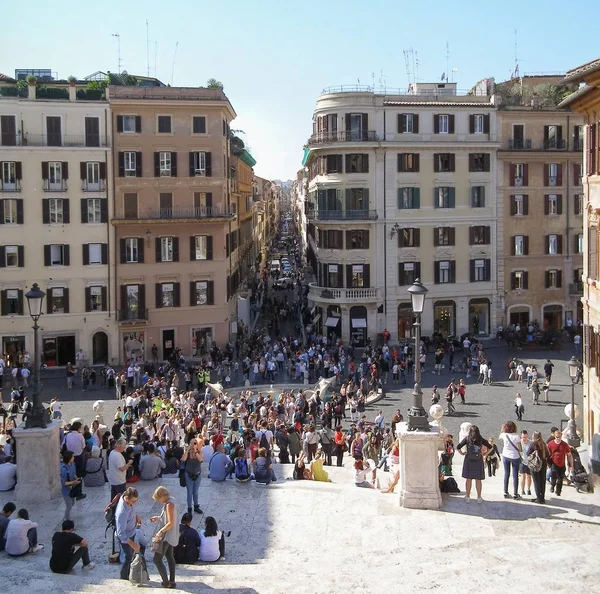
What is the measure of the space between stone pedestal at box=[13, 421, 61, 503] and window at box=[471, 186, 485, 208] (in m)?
42.1

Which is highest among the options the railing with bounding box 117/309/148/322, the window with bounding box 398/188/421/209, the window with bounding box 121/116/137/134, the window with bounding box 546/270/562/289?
the window with bounding box 121/116/137/134

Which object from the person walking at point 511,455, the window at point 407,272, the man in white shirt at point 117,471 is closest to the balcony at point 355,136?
the window at point 407,272

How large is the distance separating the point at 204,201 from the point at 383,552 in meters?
36.9

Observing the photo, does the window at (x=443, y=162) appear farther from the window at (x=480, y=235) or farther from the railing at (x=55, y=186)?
the railing at (x=55, y=186)

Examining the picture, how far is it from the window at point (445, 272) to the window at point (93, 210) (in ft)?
69.8

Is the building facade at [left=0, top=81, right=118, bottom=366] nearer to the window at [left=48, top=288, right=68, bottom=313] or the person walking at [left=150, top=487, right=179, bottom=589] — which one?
the window at [left=48, top=288, right=68, bottom=313]

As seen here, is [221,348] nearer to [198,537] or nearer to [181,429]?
[181,429]

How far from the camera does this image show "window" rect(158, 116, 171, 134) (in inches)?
1897

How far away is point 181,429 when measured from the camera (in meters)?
26.5

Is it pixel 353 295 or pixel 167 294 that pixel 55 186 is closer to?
pixel 167 294

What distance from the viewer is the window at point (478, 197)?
182ft

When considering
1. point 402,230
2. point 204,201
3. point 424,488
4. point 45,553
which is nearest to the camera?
point 45,553

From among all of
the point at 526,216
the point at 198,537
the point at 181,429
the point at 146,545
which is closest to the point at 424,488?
the point at 198,537

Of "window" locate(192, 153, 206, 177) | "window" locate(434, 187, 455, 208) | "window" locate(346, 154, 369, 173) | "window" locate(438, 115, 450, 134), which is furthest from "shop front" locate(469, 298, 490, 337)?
"window" locate(192, 153, 206, 177)
